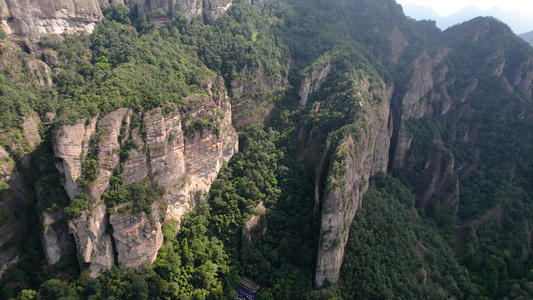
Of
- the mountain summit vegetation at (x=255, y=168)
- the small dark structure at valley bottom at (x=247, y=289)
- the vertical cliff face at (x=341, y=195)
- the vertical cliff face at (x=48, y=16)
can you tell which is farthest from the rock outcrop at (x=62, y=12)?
the small dark structure at valley bottom at (x=247, y=289)

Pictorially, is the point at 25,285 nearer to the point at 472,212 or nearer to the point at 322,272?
the point at 322,272

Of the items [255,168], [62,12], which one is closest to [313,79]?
[255,168]

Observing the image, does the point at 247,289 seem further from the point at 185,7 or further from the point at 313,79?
the point at 185,7

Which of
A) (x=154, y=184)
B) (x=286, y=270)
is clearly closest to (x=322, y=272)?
(x=286, y=270)

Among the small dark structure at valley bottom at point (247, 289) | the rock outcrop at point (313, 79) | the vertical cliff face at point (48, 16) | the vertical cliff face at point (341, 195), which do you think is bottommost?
the small dark structure at valley bottom at point (247, 289)

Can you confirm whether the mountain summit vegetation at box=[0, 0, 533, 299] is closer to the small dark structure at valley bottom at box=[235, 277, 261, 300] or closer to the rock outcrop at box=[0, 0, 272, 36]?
the small dark structure at valley bottom at box=[235, 277, 261, 300]

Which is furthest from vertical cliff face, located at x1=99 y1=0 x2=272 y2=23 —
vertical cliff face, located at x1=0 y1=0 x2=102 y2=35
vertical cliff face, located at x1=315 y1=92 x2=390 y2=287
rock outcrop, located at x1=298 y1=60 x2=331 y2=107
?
vertical cliff face, located at x1=315 y1=92 x2=390 y2=287

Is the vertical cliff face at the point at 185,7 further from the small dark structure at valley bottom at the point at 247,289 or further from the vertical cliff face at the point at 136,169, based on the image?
the small dark structure at valley bottom at the point at 247,289
